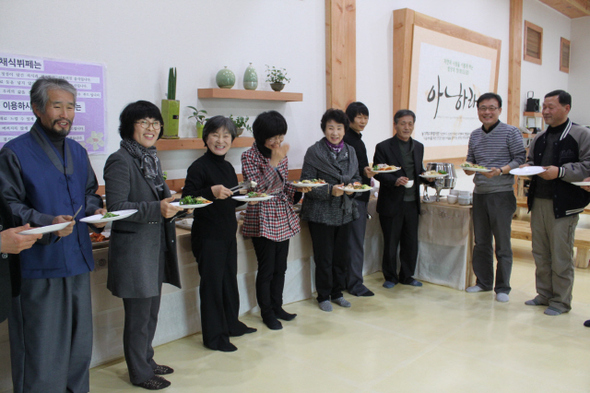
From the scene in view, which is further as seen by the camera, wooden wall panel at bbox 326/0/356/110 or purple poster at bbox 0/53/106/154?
wooden wall panel at bbox 326/0/356/110

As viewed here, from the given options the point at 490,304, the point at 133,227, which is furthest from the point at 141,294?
the point at 490,304

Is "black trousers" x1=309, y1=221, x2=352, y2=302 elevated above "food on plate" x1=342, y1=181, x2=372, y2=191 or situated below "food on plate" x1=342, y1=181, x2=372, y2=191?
below

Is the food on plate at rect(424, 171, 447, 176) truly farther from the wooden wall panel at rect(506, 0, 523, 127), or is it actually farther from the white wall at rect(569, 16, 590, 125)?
the white wall at rect(569, 16, 590, 125)

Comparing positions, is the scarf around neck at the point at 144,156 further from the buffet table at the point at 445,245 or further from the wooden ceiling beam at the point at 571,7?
the wooden ceiling beam at the point at 571,7

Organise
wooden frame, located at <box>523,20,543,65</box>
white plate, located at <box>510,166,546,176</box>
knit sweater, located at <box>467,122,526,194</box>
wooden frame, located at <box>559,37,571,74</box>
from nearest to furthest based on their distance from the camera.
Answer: white plate, located at <box>510,166,546,176</box> → knit sweater, located at <box>467,122,526,194</box> → wooden frame, located at <box>523,20,543,65</box> → wooden frame, located at <box>559,37,571,74</box>

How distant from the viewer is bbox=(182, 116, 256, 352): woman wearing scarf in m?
2.64

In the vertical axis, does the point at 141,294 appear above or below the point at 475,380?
above

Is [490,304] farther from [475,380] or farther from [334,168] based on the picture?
[334,168]

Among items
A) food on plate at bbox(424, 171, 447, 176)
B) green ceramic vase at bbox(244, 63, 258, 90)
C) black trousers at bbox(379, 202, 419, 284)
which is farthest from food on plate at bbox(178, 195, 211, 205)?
food on plate at bbox(424, 171, 447, 176)

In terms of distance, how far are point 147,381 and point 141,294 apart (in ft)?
1.61

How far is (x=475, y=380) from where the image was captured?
2.44m

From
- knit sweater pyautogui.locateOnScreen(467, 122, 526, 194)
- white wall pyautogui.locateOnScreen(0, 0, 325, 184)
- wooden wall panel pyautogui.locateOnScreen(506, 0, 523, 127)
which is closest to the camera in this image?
white wall pyautogui.locateOnScreen(0, 0, 325, 184)

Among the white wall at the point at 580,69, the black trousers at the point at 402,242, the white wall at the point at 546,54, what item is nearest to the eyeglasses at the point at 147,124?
the black trousers at the point at 402,242

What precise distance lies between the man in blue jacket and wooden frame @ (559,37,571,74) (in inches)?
370
